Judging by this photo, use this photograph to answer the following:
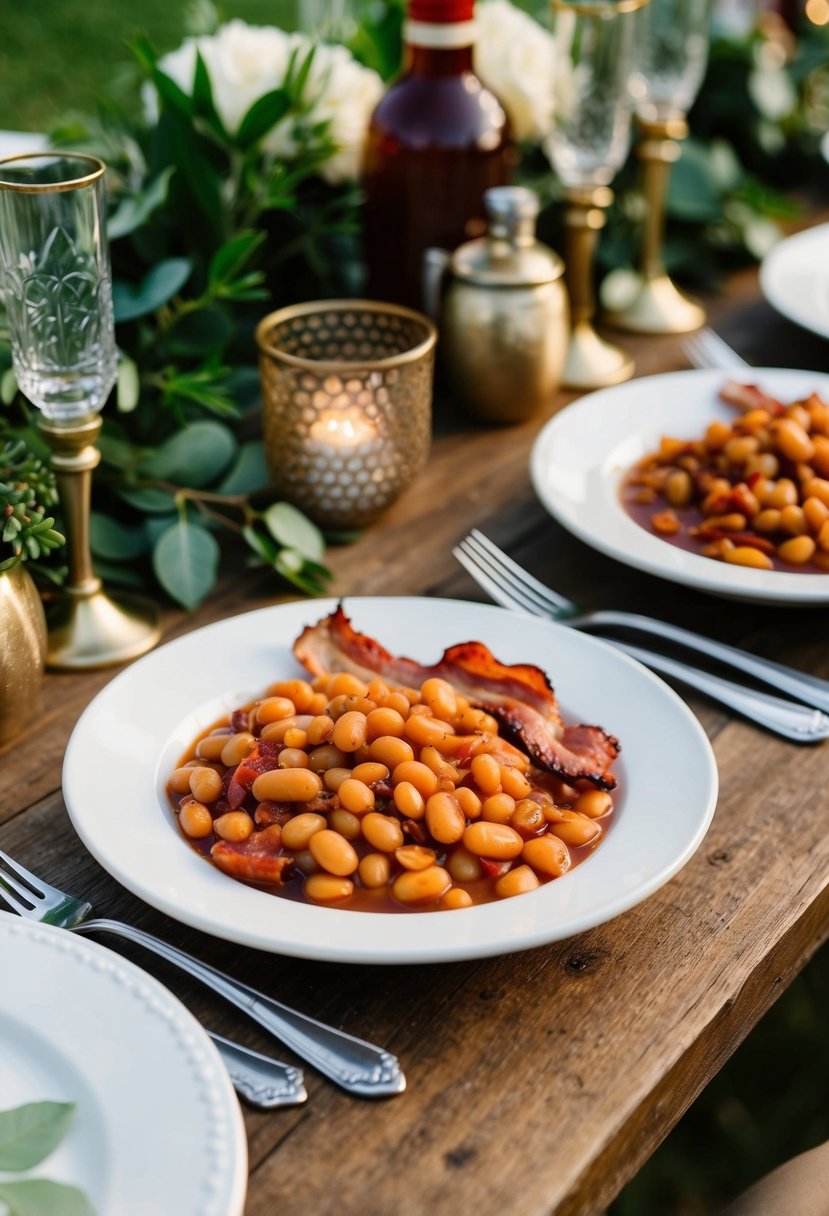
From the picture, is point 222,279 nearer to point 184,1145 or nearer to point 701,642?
point 701,642

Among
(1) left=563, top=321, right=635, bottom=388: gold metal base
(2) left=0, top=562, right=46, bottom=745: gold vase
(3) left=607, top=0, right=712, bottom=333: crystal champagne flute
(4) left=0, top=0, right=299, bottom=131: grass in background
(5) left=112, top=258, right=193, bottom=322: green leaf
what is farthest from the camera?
(4) left=0, top=0, right=299, bottom=131: grass in background

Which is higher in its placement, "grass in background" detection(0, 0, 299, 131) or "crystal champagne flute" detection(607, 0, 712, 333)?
"crystal champagne flute" detection(607, 0, 712, 333)

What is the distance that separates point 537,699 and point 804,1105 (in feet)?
4.13

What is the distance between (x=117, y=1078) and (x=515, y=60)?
1.56 m

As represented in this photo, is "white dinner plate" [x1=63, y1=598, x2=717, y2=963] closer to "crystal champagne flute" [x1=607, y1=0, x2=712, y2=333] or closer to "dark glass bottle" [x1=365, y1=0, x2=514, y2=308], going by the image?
"dark glass bottle" [x1=365, y1=0, x2=514, y2=308]

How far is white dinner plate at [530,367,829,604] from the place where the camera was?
1.26 m

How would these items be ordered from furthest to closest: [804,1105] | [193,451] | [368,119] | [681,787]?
[804,1105], [368,119], [193,451], [681,787]

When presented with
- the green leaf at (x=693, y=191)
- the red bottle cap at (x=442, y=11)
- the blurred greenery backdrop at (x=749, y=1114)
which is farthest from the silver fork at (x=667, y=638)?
the green leaf at (x=693, y=191)

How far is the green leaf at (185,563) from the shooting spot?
1330mm

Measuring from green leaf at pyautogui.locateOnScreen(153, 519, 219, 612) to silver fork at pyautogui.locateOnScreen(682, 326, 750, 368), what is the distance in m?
0.87

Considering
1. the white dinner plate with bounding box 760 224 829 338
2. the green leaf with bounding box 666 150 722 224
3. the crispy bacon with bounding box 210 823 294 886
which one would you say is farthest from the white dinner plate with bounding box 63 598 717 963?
the green leaf with bounding box 666 150 722 224

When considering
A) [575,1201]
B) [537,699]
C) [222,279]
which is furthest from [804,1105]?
[222,279]

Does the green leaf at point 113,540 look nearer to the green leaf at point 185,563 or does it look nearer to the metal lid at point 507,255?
the green leaf at point 185,563

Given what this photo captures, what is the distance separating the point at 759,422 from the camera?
1.45m
